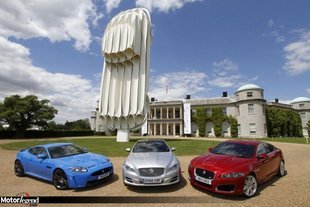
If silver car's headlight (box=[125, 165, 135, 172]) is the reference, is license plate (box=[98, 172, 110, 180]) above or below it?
below

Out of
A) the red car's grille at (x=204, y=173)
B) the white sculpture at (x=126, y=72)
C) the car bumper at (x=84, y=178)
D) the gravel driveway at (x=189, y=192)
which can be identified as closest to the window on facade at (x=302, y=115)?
the white sculpture at (x=126, y=72)

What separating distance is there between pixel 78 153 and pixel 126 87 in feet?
68.0

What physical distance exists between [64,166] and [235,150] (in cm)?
560

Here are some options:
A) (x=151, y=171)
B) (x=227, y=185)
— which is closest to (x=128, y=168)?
(x=151, y=171)

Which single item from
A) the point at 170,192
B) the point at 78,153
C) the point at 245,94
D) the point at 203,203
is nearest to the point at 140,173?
the point at 170,192

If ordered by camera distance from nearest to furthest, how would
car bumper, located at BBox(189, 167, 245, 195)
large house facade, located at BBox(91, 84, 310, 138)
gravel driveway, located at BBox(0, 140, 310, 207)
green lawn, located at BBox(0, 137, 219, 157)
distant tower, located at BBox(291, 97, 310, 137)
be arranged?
gravel driveway, located at BBox(0, 140, 310, 207), car bumper, located at BBox(189, 167, 245, 195), green lawn, located at BBox(0, 137, 219, 157), large house facade, located at BBox(91, 84, 310, 138), distant tower, located at BBox(291, 97, 310, 137)

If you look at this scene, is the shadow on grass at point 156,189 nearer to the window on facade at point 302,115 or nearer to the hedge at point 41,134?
the hedge at point 41,134

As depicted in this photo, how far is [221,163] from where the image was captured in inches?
241

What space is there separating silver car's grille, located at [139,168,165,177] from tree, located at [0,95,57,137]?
41.5 m

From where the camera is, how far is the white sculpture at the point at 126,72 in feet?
90.2

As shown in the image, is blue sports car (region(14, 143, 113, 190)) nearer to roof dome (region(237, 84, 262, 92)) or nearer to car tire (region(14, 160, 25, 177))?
car tire (region(14, 160, 25, 177))

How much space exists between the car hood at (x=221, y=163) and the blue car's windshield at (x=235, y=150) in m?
0.36

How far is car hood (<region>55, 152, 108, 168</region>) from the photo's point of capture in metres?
6.78

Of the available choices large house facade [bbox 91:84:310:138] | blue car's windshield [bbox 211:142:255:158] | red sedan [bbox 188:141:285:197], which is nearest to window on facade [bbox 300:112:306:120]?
large house facade [bbox 91:84:310:138]
